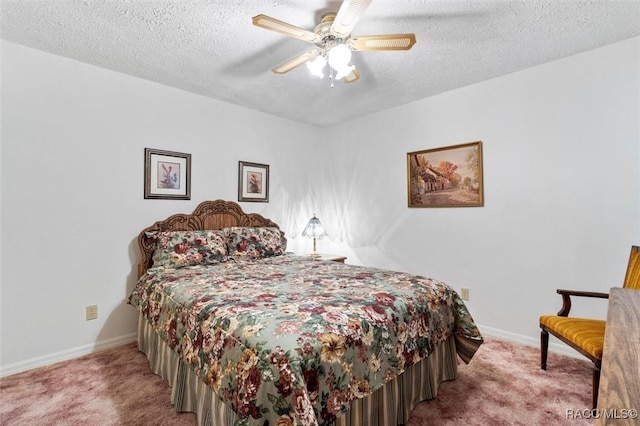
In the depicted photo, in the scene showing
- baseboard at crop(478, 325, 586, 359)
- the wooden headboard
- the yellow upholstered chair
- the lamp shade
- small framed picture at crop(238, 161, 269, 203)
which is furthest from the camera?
the lamp shade

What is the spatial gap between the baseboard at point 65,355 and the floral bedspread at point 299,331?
26.5 inches

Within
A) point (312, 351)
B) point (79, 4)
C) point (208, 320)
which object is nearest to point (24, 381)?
point (208, 320)

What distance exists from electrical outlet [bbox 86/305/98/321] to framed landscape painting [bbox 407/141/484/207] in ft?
10.6

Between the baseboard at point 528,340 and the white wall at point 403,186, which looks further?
the baseboard at point 528,340

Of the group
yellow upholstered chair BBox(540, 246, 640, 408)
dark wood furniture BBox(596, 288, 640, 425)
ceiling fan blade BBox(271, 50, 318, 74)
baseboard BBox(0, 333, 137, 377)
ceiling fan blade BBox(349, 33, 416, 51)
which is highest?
ceiling fan blade BBox(271, 50, 318, 74)

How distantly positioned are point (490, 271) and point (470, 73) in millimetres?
1856

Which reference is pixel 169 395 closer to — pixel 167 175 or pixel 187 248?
pixel 187 248

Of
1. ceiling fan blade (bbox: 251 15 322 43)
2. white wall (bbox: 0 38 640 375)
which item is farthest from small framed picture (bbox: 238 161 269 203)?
ceiling fan blade (bbox: 251 15 322 43)

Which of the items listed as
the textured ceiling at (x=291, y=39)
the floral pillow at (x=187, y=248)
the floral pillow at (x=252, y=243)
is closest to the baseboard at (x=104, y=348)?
the floral pillow at (x=187, y=248)

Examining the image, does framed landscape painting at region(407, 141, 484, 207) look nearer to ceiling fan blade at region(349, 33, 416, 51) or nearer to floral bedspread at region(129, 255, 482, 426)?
floral bedspread at region(129, 255, 482, 426)

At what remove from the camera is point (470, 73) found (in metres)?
2.87

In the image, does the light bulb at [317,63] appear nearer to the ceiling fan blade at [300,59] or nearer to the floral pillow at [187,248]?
the ceiling fan blade at [300,59]

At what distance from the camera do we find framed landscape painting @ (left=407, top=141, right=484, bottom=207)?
3127 mm

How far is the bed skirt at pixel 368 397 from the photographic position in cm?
146
